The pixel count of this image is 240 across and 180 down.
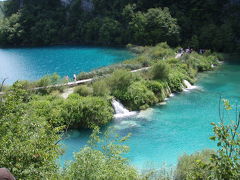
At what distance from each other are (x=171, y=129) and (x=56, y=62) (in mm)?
26392

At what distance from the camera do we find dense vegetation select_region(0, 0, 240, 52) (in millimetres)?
47844

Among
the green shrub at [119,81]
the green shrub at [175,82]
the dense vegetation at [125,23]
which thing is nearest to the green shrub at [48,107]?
the green shrub at [119,81]

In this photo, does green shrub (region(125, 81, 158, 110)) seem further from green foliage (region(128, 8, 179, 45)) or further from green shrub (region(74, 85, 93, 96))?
green foliage (region(128, 8, 179, 45))

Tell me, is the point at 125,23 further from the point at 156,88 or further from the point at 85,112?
the point at 85,112

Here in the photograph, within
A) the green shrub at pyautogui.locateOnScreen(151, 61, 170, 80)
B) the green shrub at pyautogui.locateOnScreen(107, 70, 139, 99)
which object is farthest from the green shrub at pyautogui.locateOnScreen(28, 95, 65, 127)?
the green shrub at pyautogui.locateOnScreen(151, 61, 170, 80)

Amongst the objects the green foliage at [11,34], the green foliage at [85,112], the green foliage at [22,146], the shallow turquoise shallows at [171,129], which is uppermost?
the green foliage at [11,34]

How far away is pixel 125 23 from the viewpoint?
57.7 m

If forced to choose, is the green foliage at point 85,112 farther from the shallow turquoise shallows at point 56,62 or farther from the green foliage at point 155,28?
the green foliage at point 155,28

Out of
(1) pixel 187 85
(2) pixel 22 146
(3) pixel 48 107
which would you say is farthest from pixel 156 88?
(2) pixel 22 146

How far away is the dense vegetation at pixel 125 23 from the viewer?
4784cm

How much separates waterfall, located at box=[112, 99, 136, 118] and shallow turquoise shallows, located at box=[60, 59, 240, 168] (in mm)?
739

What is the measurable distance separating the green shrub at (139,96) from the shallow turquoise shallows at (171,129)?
81cm

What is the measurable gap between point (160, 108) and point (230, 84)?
1053 cm

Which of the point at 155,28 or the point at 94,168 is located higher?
the point at 155,28
